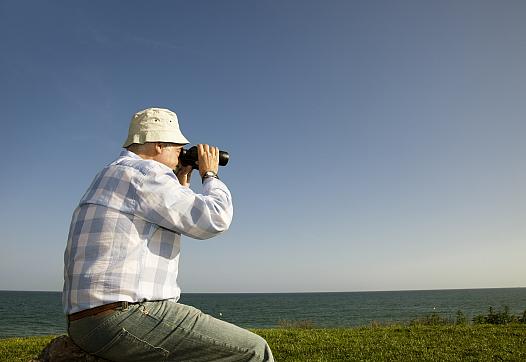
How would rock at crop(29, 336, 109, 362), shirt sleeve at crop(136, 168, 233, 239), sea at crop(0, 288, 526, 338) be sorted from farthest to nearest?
sea at crop(0, 288, 526, 338)
rock at crop(29, 336, 109, 362)
shirt sleeve at crop(136, 168, 233, 239)

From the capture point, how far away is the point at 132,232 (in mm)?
2619

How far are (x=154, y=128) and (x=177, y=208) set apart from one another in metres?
0.73

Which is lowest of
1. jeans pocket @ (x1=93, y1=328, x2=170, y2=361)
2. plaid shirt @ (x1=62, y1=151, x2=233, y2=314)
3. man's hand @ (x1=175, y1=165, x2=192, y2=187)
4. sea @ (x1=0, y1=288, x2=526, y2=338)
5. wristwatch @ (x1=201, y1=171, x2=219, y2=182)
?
sea @ (x1=0, y1=288, x2=526, y2=338)

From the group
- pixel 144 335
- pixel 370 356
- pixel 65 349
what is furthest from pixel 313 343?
pixel 144 335

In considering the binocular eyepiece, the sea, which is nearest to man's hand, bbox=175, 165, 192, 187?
the binocular eyepiece

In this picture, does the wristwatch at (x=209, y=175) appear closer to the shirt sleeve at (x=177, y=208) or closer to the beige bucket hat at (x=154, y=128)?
the beige bucket hat at (x=154, y=128)

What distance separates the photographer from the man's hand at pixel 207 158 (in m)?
3.23

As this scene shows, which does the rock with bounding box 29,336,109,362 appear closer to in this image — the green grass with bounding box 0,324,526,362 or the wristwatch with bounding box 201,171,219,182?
the wristwatch with bounding box 201,171,219,182

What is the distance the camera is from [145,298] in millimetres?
2570

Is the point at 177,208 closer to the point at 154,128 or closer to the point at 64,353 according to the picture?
the point at 154,128

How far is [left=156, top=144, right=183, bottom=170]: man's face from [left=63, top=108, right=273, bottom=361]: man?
307 mm

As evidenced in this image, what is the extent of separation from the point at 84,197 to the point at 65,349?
4.64ft

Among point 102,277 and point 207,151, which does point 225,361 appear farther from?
point 207,151

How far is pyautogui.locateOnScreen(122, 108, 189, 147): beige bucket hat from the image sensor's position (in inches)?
121
